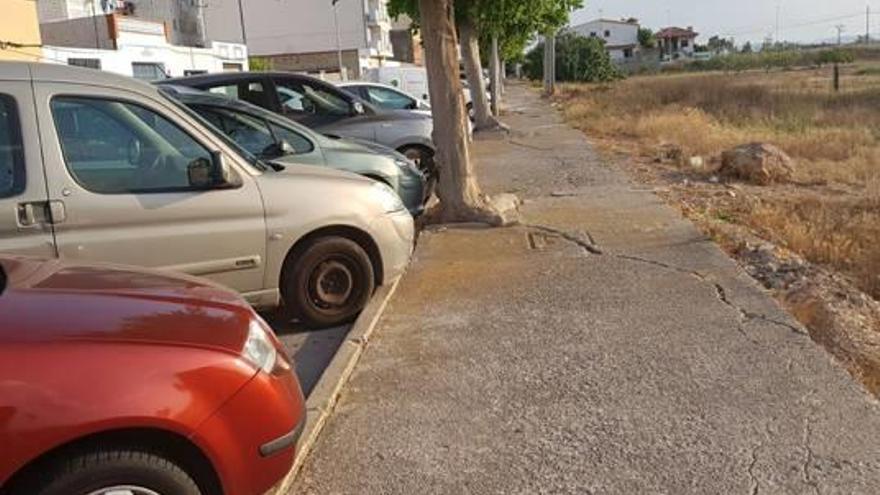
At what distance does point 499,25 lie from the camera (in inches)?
950

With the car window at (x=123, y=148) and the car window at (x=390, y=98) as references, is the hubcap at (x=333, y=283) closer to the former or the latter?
the car window at (x=123, y=148)

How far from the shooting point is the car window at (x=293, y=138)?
7773mm

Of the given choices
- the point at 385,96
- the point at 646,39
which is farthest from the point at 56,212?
the point at 646,39

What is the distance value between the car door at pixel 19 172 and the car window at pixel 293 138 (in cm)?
325

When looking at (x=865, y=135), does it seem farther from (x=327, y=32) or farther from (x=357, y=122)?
(x=327, y=32)

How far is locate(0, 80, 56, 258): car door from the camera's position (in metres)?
4.52

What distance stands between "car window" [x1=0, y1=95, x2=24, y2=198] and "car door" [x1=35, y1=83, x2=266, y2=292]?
130 mm

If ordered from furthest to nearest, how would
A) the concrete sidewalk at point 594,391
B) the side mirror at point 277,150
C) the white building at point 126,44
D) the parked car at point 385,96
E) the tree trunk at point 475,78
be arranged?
the white building at point 126,44
the tree trunk at point 475,78
the parked car at point 385,96
the side mirror at point 277,150
the concrete sidewalk at point 594,391

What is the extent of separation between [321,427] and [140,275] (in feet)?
4.49

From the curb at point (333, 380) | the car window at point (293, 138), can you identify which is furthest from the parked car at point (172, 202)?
the car window at point (293, 138)

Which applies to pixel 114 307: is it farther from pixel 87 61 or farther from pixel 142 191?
pixel 87 61

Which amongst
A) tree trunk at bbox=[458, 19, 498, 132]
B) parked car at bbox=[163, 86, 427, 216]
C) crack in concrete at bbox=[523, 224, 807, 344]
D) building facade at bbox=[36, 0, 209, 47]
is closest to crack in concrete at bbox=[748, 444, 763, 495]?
crack in concrete at bbox=[523, 224, 807, 344]

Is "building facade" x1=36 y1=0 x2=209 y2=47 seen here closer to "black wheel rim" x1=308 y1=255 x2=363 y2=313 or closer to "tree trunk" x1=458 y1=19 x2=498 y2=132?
"tree trunk" x1=458 y1=19 x2=498 y2=132

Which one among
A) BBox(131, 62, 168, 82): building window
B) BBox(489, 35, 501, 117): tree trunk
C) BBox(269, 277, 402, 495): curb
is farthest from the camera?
BBox(131, 62, 168, 82): building window
